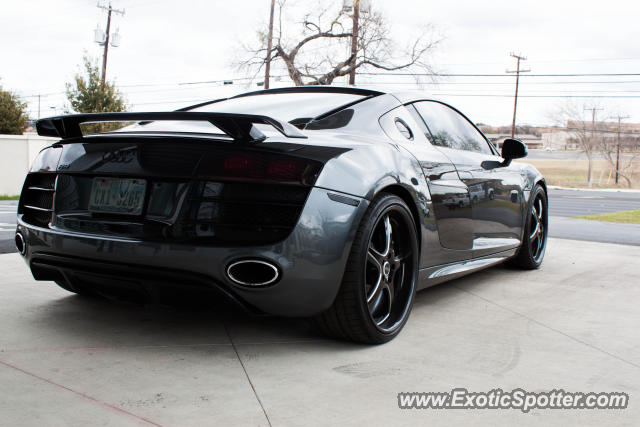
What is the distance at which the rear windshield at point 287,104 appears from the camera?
3.11 meters

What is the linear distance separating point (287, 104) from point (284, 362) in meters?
1.43

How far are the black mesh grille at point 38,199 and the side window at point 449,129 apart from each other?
2059 mm

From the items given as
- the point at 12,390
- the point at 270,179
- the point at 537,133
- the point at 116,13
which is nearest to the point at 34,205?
the point at 12,390

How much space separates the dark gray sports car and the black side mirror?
1438 mm

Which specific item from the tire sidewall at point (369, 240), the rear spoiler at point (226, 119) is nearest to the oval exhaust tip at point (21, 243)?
the rear spoiler at point (226, 119)

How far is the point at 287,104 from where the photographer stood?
3.34m

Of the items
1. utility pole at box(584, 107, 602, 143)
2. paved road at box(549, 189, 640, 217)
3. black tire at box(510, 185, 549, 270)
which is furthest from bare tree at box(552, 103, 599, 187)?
black tire at box(510, 185, 549, 270)

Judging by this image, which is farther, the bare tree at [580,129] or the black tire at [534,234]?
the bare tree at [580,129]

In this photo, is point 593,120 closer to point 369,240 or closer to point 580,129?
point 580,129

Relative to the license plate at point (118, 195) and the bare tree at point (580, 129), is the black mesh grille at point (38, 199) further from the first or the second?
→ the bare tree at point (580, 129)

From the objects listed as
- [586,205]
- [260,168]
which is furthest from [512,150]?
[586,205]

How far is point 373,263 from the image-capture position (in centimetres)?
287

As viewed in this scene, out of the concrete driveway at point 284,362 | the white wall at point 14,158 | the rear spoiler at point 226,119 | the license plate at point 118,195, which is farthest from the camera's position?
the white wall at point 14,158

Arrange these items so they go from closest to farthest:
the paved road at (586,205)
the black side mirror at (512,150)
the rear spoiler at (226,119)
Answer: the rear spoiler at (226,119) → the black side mirror at (512,150) → the paved road at (586,205)
